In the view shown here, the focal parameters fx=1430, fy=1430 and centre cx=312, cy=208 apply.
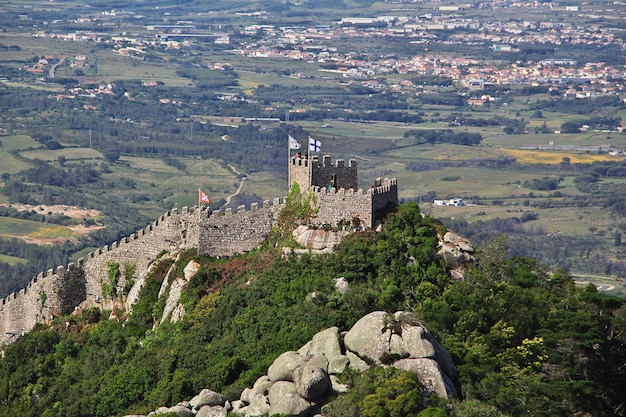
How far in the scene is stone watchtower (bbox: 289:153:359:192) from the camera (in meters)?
61.5

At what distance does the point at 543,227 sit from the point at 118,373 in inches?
4604

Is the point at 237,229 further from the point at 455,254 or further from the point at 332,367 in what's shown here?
the point at 332,367

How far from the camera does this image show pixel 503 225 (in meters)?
167

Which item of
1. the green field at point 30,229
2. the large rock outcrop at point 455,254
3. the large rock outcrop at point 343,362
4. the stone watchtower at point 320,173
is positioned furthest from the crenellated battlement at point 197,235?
the green field at point 30,229

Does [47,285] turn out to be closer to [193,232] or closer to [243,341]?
[193,232]

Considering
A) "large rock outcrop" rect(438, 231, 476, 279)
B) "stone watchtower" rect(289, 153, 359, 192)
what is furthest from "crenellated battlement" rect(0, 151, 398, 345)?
"large rock outcrop" rect(438, 231, 476, 279)

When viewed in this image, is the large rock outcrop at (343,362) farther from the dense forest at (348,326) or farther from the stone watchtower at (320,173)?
the stone watchtower at (320,173)

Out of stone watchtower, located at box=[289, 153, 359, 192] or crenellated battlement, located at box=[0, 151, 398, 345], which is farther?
stone watchtower, located at box=[289, 153, 359, 192]

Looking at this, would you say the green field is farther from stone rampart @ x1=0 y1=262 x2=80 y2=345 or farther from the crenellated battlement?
the crenellated battlement

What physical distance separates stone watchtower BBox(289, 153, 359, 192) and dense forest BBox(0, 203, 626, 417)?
3002 millimetres

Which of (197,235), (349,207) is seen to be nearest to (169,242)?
(197,235)

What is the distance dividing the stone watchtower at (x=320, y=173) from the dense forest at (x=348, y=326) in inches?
118

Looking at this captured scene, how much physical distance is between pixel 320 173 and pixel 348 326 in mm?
10697

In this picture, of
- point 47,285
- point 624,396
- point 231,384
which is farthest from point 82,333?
point 624,396
